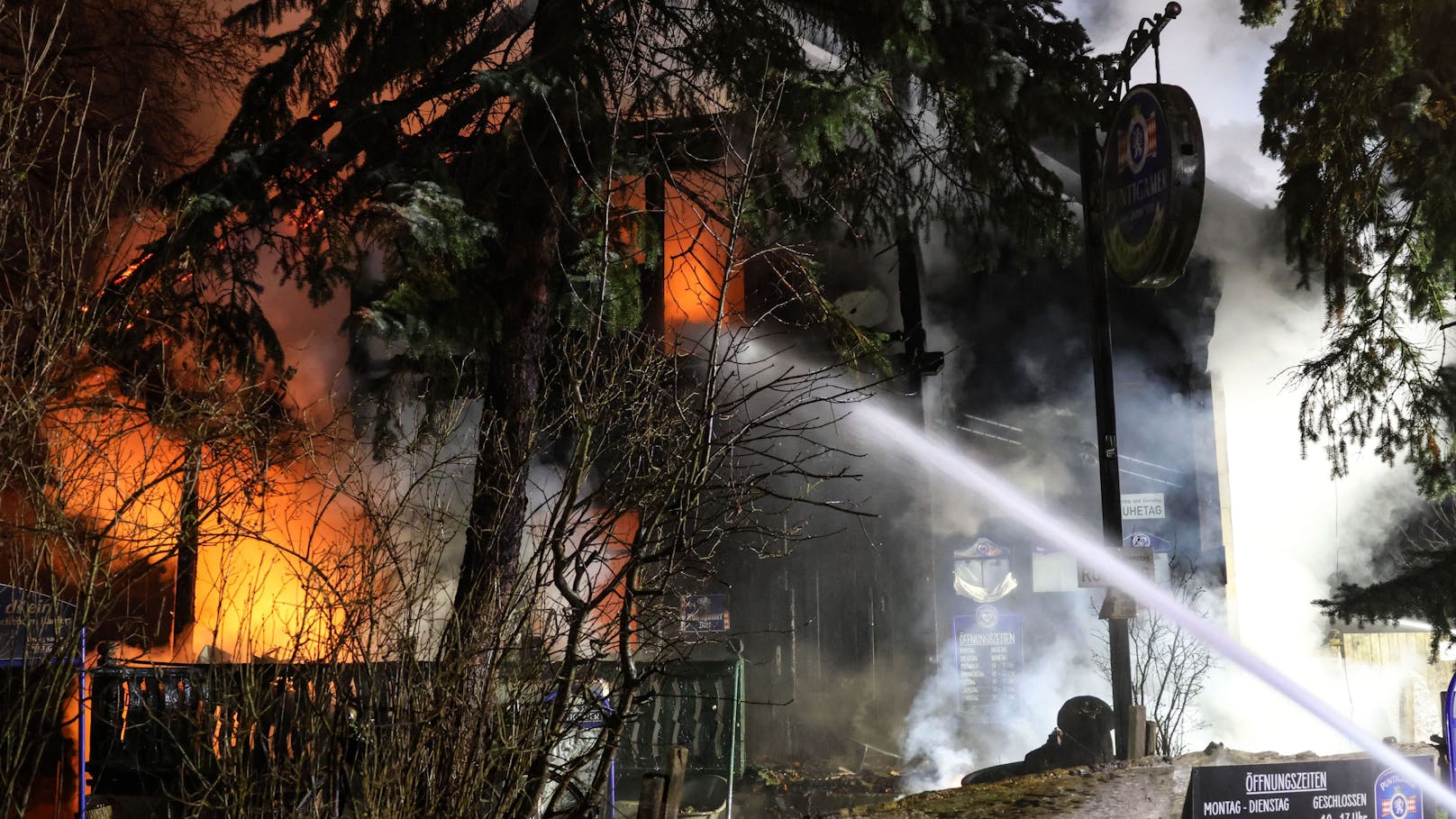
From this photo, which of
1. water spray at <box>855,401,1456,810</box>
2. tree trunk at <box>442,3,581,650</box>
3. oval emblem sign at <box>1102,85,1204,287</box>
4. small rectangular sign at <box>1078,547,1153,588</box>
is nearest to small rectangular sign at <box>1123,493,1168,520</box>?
water spray at <box>855,401,1456,810</box>

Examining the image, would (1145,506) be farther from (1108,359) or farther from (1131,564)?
(1131,564)

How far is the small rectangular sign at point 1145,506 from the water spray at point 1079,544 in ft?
6.62

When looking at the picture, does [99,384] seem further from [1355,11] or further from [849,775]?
[849,775]

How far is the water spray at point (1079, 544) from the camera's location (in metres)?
8.63

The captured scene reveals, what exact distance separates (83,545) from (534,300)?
348cm

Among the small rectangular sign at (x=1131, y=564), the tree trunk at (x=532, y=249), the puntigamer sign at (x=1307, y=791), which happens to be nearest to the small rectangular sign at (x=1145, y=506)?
the small rectangular sign at (x=1131, y=564)

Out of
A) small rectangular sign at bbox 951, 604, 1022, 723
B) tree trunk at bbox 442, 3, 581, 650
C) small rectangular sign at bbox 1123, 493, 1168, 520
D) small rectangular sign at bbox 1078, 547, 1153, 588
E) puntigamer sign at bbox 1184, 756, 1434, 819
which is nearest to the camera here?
puntigamer sign at bbox 1184, 756, 1434, 819

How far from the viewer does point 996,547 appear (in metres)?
19.0

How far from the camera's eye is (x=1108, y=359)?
895cm

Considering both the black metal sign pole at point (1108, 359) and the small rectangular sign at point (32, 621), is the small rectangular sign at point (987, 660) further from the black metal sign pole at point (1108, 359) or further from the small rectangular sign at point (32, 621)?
the small rectangular sign at point (32, 621)

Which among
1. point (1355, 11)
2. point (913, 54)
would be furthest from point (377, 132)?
point (1355, 11)

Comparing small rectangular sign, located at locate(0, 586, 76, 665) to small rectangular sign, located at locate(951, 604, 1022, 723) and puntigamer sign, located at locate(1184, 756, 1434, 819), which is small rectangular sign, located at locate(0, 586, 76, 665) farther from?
small rectangular sign, located at locate(951, 604, 1022, 723)

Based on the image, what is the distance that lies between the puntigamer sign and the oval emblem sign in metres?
3.17

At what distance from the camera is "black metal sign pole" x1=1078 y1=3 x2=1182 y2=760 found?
848 cm
